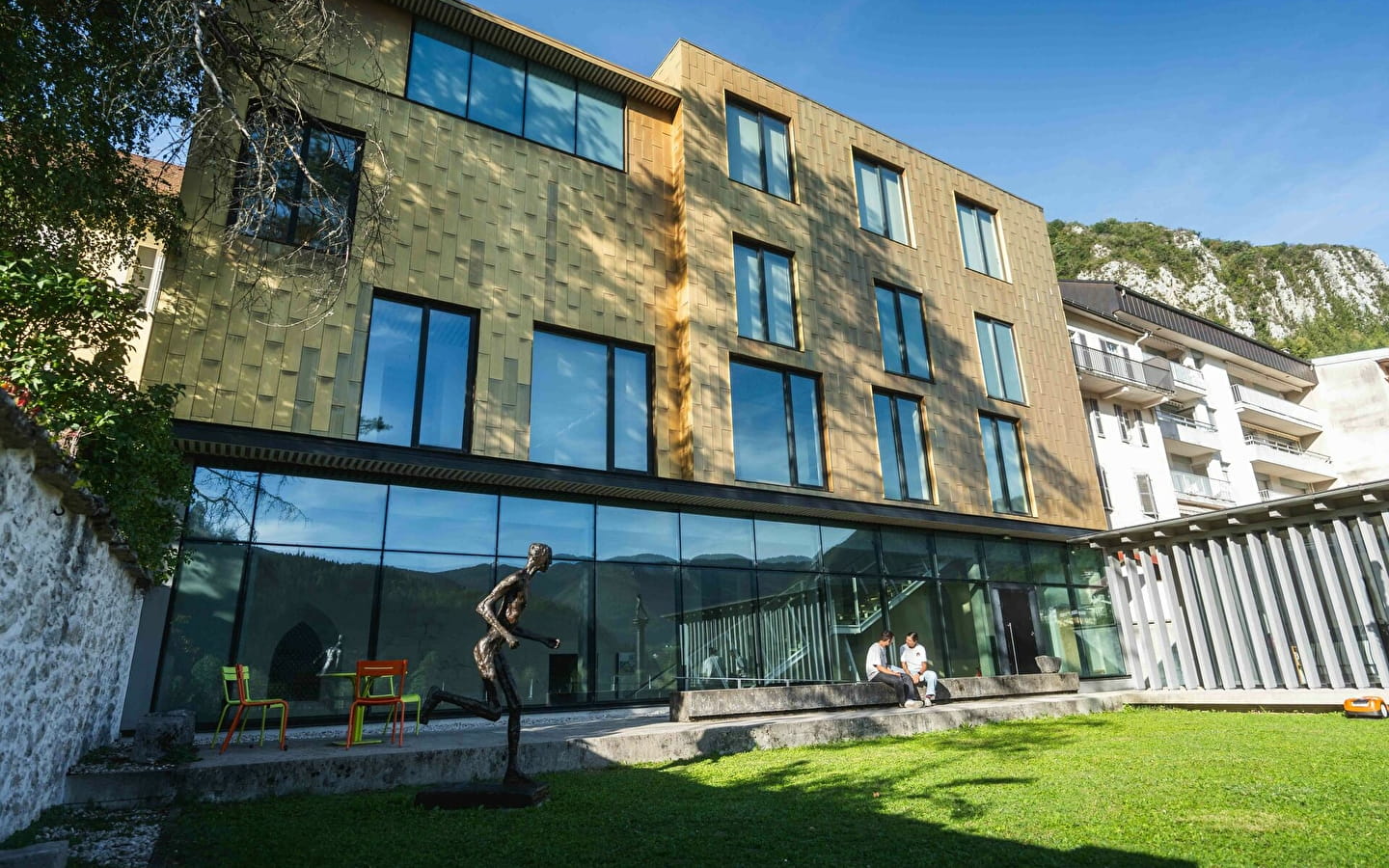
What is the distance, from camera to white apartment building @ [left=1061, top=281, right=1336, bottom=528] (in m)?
27.7

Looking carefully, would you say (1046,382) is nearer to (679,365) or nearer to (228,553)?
(679,365)

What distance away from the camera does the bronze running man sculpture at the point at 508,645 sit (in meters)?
6.73

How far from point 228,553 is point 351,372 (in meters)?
3.20

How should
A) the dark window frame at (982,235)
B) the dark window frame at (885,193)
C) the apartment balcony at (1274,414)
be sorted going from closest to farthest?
the dark window frame at (885,193) < the dark window frame at (982,235) < the apartment balcony at (1274,414)

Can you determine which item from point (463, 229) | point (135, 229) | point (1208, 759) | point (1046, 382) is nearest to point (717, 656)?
point (1208, 759)

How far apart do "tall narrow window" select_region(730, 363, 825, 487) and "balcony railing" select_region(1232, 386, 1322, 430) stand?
92.2 ft

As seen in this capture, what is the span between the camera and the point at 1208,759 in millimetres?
8148

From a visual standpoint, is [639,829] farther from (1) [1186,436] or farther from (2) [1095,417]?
(1) [1186,436]

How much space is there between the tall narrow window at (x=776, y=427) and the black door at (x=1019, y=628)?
6.49 metres

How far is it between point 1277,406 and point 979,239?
2546cm

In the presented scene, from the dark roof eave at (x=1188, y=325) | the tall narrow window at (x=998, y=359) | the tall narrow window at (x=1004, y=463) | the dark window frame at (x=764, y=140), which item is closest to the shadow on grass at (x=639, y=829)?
the tall narrow window at (x=1004, y=463)

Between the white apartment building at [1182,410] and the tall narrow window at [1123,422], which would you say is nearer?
the white apartment building at [1182,410]

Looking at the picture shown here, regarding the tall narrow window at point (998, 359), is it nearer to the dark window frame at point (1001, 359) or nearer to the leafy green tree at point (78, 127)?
the dark window frame at point (1001, 359)

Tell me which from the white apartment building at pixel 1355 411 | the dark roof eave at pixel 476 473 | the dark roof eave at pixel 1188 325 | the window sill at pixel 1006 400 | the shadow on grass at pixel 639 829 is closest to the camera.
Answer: the shadow on grass at pixel 639 829
